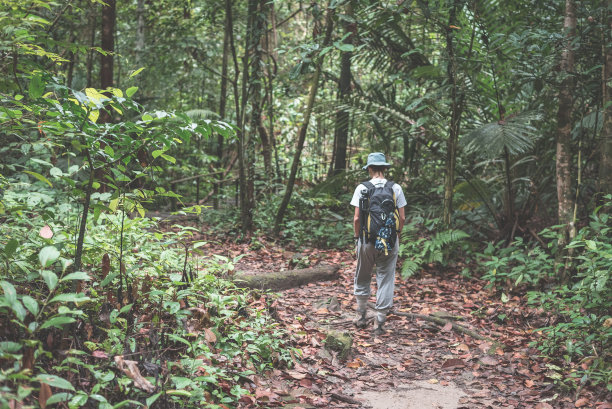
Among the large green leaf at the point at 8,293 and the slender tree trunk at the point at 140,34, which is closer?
the large green leaf at the point at 8,293

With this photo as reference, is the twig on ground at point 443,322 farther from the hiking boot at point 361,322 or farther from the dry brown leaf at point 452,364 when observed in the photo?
the dry brown leaf at point 452,364

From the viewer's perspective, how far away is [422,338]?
560 centimetres

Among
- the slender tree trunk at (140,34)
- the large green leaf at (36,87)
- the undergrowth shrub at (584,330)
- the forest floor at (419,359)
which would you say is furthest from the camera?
the slender tree trunk at (140,34)

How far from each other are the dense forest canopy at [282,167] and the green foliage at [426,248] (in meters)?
0.05

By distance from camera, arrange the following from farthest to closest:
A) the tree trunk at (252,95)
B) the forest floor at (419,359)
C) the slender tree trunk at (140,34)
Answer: the slender tree trunk at (140,34) < the tree trunk at (252,95) < the forest floor at (419,359)

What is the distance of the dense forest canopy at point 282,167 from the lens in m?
2.92

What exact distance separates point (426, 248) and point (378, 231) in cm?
246

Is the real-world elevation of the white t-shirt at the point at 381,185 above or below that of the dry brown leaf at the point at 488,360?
above

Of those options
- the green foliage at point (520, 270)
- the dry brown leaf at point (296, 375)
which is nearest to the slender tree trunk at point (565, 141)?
the green foliage at point (520, 270)

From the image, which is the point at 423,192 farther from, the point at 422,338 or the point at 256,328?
the point at 256,328

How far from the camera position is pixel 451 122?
7.57 meters

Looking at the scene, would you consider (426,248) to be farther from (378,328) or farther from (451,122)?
(378,328)

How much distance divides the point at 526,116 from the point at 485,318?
3198 millimetres

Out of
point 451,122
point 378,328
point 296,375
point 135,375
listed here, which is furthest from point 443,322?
point 135,375
